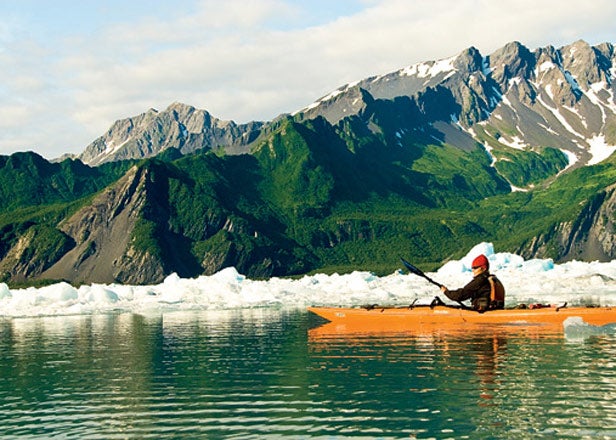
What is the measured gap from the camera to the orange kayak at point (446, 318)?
46.4m

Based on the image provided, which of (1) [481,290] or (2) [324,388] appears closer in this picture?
(2) [324,388]

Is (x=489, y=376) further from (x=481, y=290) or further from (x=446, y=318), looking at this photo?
(x=446, y=318)

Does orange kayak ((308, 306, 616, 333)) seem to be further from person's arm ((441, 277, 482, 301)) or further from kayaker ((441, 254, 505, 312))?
person's arm ((441, 277, 482, 301))

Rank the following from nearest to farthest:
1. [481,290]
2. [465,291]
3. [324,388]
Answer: [324,388]
[465,291]
[481,290]

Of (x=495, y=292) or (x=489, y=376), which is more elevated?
(x=495, y=292)

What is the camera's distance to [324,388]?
31625mm

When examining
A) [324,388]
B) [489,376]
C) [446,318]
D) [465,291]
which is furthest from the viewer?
[446,318]

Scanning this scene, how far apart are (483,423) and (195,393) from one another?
13401 mm

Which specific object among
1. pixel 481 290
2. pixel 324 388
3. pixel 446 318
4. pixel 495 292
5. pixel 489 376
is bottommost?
pixel 324 388

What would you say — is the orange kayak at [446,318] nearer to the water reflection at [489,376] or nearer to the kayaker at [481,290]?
the kayaker at [481,290]

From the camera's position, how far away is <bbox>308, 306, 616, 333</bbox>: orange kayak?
152ft

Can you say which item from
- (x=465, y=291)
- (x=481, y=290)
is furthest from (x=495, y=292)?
(x=465, y=291)

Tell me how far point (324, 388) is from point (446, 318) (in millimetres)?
20400

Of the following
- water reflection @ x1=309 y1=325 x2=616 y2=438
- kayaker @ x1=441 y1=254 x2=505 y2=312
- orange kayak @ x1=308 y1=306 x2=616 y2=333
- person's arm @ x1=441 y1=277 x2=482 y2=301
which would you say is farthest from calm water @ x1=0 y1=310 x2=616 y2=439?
person's arm @ x1=441 y1=277 x2=482 y2=301
